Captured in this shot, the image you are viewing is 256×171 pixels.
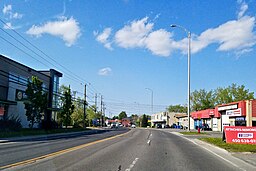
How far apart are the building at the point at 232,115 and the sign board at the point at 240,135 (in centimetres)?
2787

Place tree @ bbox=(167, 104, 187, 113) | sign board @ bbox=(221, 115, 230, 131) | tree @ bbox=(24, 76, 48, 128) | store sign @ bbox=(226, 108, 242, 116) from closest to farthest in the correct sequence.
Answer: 1. tree @ bbox=(24, 76, 48, 128)
2. store sign @ bbox=(226, 108, 242, 116)
3. sign board @ bbox=(221, 115, 230, 131)
4. tree @ bbox=(167, 104, 187, 113)

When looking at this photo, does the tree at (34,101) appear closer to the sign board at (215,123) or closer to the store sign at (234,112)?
the store sign at (234,112)

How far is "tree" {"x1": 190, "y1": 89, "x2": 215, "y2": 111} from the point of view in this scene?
116438 mm

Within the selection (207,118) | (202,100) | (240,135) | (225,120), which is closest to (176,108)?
(202,100)

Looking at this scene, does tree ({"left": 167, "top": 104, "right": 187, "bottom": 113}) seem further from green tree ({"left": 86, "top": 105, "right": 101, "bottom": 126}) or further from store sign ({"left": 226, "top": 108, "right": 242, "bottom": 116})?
store sign ({"left": 226, "top": 108, "right": 242, "bottom": 116})

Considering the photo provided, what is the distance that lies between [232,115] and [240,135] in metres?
34.4

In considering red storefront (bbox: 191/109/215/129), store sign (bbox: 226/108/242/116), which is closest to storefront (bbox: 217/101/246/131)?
store sign (bbox: 226/108/242/116)

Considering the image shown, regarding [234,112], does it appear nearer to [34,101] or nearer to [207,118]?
[207,118]

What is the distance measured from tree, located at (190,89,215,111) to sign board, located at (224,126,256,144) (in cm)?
9292

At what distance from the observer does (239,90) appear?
97.6 meters

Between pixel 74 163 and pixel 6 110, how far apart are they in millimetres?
39418

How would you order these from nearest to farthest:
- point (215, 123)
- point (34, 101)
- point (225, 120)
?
point (34, 101) < point (225, 120) < point (215, 123)

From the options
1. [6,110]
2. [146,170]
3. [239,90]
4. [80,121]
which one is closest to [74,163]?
[146,170]

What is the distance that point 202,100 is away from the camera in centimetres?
11762
